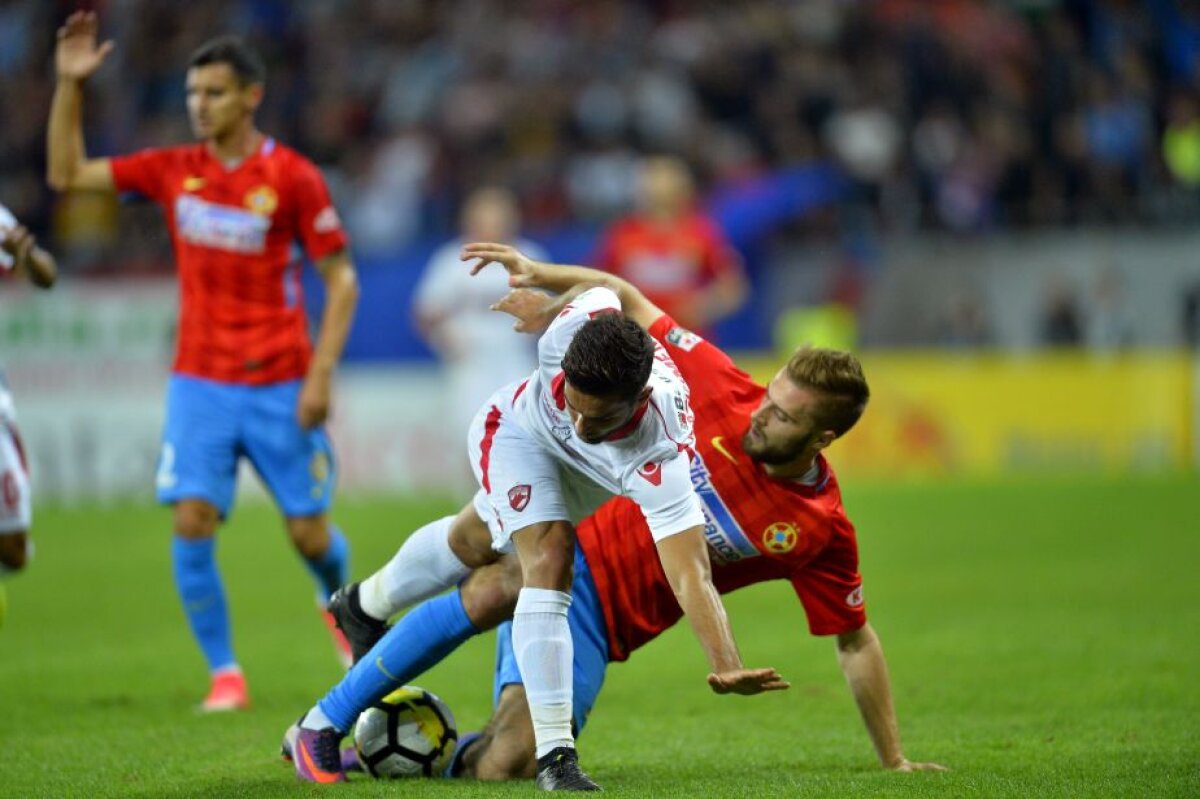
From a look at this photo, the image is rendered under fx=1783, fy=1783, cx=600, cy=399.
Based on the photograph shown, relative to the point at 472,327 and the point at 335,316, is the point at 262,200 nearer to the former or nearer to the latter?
the point at 335,316

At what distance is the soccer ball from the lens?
18.8 ft

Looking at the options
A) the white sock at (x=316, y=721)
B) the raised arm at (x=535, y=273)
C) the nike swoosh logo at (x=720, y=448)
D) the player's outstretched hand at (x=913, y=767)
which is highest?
the raised arm at (x=535, y=273)

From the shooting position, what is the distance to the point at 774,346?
19.1 metres

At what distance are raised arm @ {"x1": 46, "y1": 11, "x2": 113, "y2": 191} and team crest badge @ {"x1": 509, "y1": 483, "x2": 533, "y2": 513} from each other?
3.15 metres

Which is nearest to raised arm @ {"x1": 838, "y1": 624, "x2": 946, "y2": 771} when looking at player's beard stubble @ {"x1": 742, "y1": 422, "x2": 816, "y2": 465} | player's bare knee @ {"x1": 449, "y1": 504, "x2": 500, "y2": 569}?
player's beard stubble @ {"x1": 742, "y1": 422, "x2": 816, "y2": 465}

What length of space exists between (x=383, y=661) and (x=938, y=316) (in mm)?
14938

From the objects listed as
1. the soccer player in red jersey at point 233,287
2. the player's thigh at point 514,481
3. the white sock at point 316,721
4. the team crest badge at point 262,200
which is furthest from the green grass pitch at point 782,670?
the team crest badge at point 262,200

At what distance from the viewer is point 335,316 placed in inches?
304

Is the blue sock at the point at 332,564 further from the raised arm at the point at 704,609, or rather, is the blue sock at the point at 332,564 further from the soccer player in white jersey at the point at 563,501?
the raised arm at the point at 704,609

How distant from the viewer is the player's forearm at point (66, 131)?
743cm

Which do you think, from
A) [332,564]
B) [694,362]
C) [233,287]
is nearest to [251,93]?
[233,287]

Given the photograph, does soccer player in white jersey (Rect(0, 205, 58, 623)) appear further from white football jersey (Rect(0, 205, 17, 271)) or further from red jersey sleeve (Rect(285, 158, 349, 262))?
red jersey sleeve (Rect(285, 158, 349, 262))

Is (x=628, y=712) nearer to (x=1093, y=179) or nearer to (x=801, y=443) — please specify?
(x=801, y=443)

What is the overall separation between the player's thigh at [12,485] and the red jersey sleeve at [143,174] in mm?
1322
